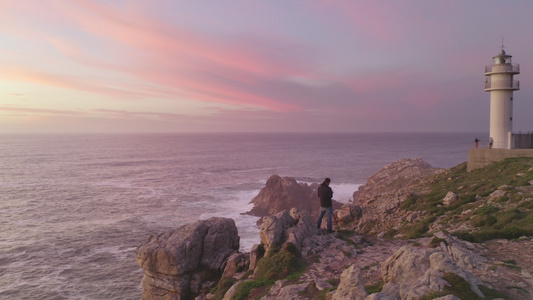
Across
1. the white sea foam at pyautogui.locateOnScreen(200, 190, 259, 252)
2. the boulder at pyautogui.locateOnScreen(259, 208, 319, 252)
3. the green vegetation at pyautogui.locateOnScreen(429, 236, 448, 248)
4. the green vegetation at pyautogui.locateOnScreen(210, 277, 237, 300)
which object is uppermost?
the green vegetation at pyautogui.locateOnScreen(429, 236, 448, 248)

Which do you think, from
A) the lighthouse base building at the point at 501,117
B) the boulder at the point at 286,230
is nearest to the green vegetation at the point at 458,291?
the boulder at the point at 286,230

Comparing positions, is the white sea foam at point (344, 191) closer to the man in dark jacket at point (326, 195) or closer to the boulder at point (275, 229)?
the man in dark jacket at point (326, 195)

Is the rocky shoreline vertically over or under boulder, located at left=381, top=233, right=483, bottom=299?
under

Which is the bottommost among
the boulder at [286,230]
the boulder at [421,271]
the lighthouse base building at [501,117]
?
the boulder at [286,230]

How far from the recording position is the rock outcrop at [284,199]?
56.0 metres

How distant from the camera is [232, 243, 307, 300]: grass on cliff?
535 inches

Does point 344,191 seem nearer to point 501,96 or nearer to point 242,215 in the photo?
point 242,215

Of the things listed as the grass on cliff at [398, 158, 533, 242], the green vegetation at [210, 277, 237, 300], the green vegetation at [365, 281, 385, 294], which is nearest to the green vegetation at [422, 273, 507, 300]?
the green vegetation at [365, 281, 385, 294]

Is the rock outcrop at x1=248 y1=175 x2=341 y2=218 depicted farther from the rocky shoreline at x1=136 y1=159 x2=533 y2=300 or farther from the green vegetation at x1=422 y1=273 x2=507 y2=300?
the green vegetation at x1=422 y1=273 x2=507 y2=300

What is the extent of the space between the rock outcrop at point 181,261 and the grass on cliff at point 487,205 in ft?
39.9

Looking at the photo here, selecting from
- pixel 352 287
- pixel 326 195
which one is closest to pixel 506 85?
pixel 326 195

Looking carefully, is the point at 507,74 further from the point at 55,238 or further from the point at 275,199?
the point at 55,238

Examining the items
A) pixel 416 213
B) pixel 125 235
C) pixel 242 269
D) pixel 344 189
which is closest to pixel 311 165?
pixel 344 189

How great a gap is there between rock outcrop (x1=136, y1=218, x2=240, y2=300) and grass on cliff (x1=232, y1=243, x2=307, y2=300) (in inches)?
165
